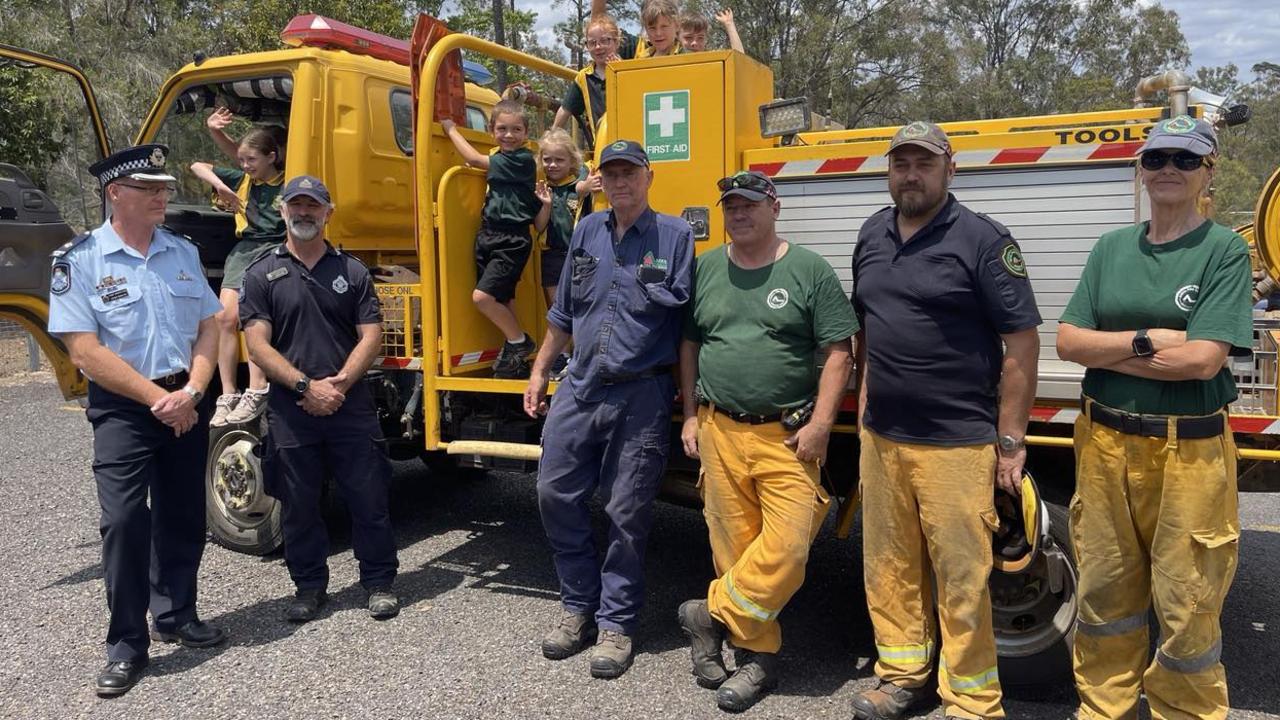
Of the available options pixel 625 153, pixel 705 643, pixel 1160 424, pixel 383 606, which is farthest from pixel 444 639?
pixel 1160 424

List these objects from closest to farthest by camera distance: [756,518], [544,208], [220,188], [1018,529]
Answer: [1018,529] < [756,518] < [544,208] < [220,188]

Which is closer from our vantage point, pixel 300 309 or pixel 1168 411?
pixel 1168 411

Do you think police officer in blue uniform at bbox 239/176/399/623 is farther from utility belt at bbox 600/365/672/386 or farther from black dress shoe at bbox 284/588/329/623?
utility belt at bbox 600/365/672/386

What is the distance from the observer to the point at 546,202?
4586mm

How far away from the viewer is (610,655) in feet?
12.3

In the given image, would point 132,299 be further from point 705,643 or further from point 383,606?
point 705,643

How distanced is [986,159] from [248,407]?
3.68 metres

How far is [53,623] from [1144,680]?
4.36 m

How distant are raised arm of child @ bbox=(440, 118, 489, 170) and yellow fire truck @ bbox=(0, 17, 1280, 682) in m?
0.07

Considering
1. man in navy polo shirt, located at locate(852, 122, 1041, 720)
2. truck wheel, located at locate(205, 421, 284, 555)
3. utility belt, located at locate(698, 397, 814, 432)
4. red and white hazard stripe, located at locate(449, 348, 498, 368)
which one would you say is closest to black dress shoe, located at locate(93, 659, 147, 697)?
truck wheel, located at locate(205, 421, 284, 555)

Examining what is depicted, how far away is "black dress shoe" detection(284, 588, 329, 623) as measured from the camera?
169 inches

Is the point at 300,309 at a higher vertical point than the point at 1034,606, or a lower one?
higher

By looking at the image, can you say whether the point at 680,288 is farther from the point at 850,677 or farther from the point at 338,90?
the point at 338,90

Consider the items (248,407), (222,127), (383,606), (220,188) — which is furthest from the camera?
(222,127)
